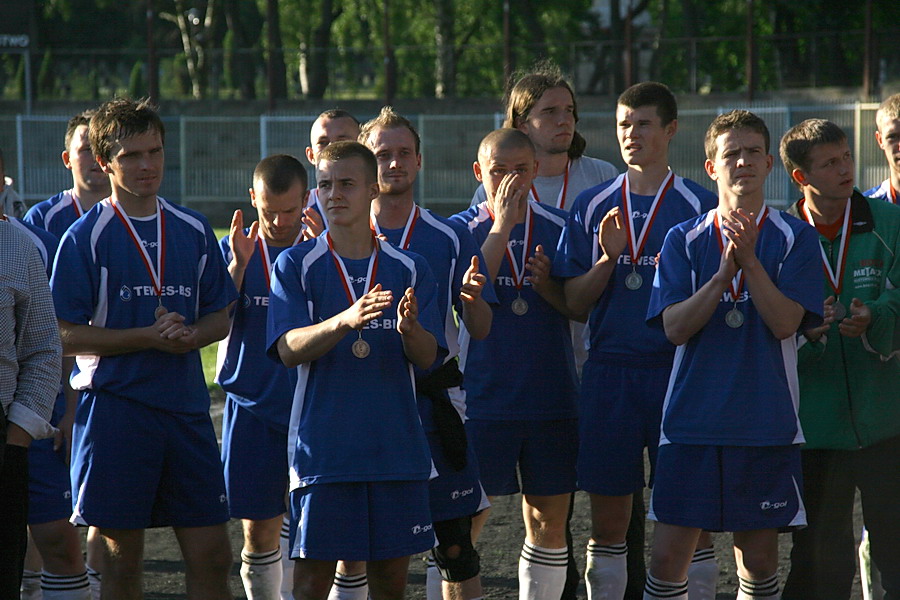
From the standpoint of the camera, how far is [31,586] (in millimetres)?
5641

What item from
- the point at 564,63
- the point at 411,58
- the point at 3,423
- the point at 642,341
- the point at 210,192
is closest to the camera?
the point at 3,423

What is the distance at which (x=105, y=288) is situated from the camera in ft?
16.2

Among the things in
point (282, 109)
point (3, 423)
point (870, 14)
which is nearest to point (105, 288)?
point (3, 423)

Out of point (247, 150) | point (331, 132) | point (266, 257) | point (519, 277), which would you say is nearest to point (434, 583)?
point (519, 277)

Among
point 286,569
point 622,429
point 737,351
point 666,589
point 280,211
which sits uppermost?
point 280,211

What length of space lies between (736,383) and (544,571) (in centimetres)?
141

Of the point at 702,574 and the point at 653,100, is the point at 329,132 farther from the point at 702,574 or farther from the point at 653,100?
the point at 702,574

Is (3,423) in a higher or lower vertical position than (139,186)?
lower

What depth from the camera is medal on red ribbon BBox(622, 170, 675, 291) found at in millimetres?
5461

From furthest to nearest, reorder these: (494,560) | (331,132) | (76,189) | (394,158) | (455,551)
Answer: (494,560) → (76,189) → (331,132) → (394,158) → (455,551)

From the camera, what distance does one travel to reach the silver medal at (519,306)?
5.60 metres

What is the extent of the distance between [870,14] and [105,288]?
2982 cm

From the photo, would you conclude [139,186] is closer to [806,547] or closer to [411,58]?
[806,547]

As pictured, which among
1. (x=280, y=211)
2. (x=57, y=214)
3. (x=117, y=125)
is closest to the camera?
(x=117, y=125)
